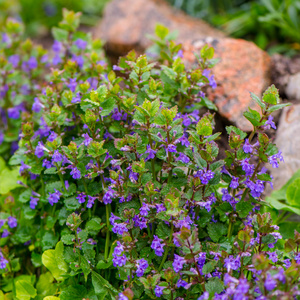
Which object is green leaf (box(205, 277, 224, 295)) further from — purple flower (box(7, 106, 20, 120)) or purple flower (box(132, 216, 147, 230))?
purple flower (box(7, 106, 20, 120))

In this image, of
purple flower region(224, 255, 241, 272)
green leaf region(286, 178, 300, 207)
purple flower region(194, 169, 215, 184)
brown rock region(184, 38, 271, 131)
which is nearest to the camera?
purple flower region(224, 255, 241, 272)

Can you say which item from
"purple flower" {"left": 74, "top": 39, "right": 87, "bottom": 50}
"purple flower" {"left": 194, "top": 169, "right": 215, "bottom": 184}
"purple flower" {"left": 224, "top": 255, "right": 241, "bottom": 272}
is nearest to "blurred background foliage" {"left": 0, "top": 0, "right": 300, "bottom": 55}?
"purple flower" {"left": 74, "top": 39, "right": 87, "bottom": 50}

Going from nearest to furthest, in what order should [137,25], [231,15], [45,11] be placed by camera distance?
[137,25] < [231,15] < [45,11]

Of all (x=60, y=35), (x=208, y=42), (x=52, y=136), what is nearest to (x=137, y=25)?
(x=208, y=42)

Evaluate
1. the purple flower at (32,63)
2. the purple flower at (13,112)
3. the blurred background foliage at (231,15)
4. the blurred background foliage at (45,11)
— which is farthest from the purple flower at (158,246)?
the blurred background foliage at (45,11)

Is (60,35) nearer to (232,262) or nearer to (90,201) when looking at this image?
(90,201)

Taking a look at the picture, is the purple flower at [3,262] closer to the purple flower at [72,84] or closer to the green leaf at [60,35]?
the purple flower at [72,84]
